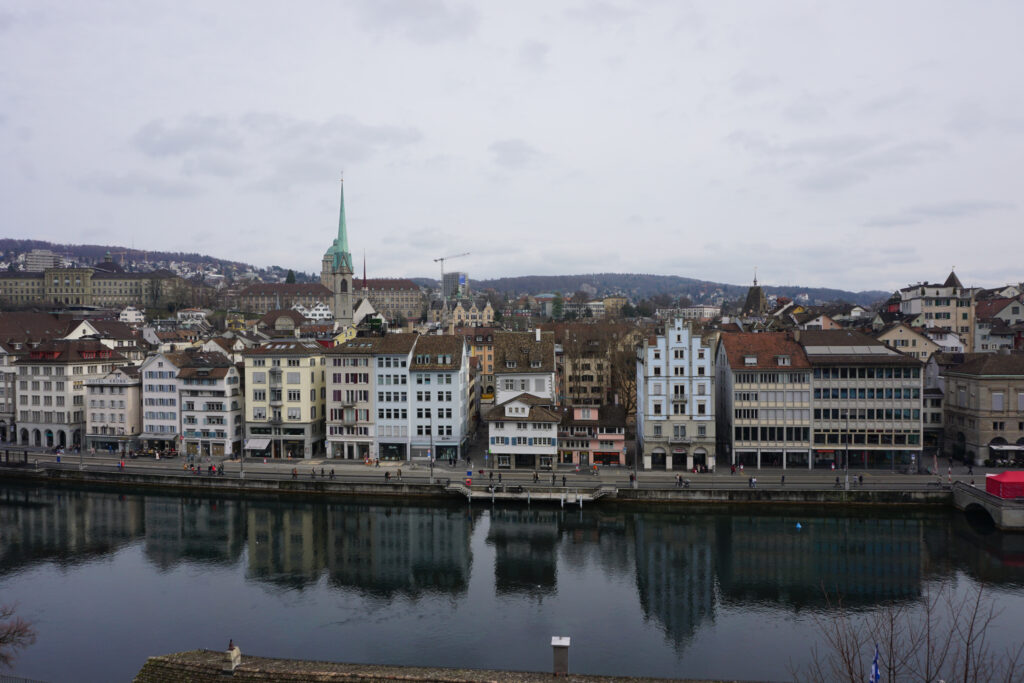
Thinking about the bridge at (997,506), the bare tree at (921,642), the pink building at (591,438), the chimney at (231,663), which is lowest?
the bare tree at (921,642)

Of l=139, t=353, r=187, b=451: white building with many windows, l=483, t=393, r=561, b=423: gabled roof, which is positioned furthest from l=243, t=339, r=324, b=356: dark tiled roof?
l=483, t=393, r=561, b=423: gabled roof

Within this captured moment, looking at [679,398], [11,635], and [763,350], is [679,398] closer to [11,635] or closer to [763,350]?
[763,350]

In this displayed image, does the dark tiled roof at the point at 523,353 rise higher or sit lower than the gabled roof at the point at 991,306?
lower

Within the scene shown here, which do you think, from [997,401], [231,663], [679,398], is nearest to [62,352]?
[679,398]

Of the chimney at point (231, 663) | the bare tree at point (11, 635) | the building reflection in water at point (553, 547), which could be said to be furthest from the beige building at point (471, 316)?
the chimney at point (231, 663)

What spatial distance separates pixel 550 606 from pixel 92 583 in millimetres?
26003

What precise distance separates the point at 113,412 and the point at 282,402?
19.9 m

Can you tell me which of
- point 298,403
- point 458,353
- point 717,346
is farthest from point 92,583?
point 717,346

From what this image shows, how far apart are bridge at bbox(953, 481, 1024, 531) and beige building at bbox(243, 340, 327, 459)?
5427cm

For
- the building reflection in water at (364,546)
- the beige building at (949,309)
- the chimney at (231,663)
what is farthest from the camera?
the beige building at (949,309)

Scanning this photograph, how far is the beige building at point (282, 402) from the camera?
239 feet

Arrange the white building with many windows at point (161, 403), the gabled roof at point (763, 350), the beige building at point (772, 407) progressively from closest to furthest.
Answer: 1. the beige building at point (772, 407)
2. the gabled roof at point (763, 350)
3. the white building with many windows at point (161, 403)

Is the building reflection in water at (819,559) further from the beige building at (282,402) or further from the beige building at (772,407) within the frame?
the beige building at (282,402)

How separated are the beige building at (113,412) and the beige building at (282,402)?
1406 centimetres
